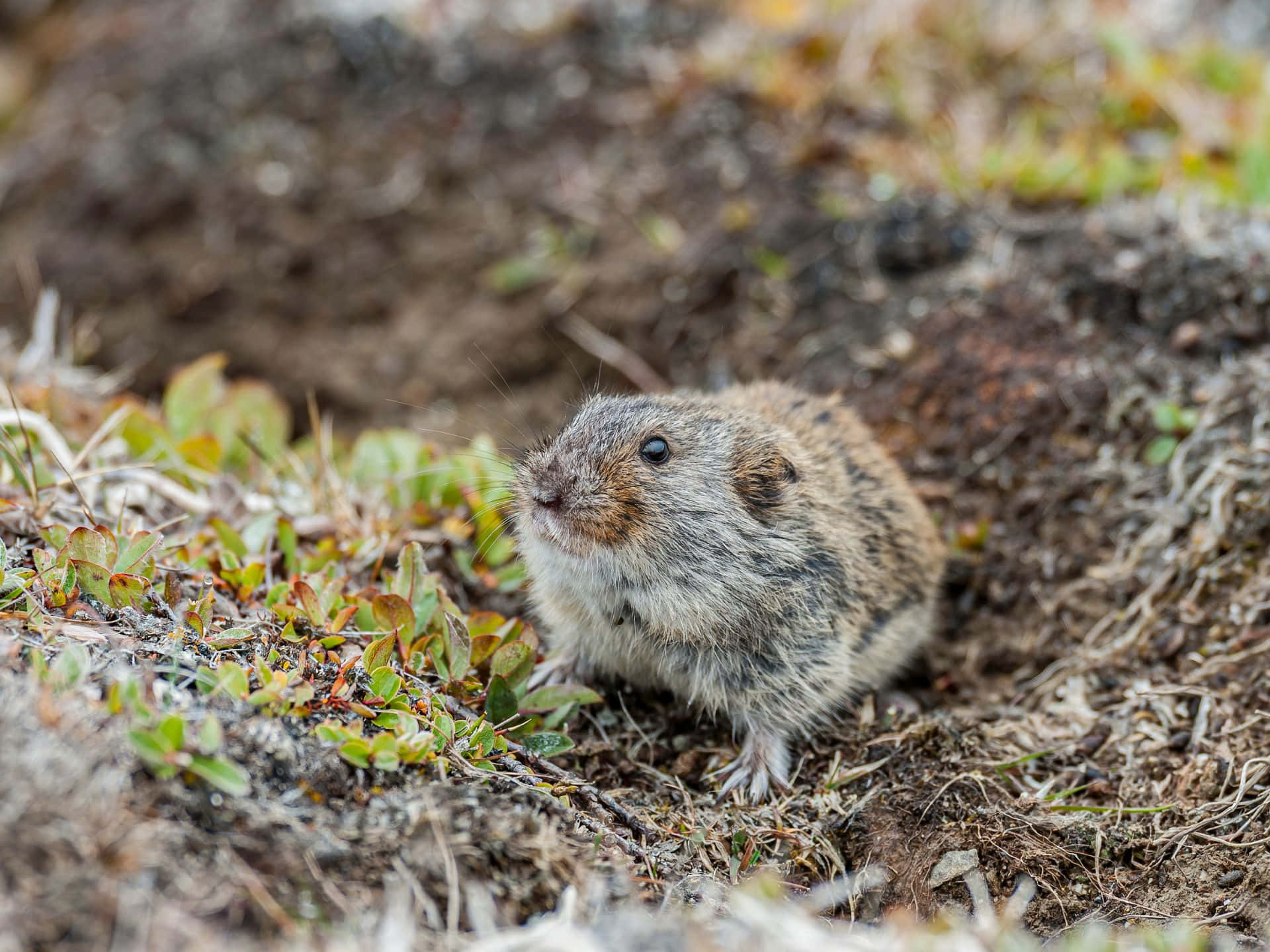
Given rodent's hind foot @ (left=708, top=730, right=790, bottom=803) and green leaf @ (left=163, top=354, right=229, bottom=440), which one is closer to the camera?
rodent's hind foot @ (left=708, top=730, right=790, bottom=803)

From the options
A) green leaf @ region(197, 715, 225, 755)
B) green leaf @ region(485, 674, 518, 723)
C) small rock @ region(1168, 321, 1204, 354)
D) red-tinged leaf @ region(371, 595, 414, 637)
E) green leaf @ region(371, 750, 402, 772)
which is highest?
small rock @ region(1168, 321, 1204, 354)

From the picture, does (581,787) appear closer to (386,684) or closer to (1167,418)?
(386,684)

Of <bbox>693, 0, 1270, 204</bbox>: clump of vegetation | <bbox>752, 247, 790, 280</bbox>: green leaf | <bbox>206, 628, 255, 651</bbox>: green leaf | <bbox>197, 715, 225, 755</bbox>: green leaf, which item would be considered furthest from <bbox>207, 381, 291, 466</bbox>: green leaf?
<bbox>693, 0, 1270, 204</bbox>: clump of vegetation

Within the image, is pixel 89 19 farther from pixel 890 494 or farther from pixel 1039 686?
pixel 1039 686

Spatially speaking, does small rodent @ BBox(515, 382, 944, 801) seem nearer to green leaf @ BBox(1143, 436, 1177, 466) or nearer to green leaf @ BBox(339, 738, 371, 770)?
green leaf @ BBox(339, 738, 371, 770)

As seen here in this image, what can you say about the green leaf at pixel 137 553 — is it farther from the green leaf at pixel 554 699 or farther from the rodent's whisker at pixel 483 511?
the green leaf at pixel 554 699

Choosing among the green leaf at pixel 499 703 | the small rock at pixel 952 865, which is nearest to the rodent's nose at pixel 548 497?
the green leaf at pixel 499 703
